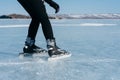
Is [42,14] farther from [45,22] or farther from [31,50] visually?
[31,50]

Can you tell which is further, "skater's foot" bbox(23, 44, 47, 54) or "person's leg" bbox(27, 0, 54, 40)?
"skater's foot" bbox(23, 44, 47, 54)

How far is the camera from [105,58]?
15.4 feet

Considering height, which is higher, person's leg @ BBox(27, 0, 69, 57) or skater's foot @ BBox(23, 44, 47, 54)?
person's leg @ BBox(27, 0, 69, 57)

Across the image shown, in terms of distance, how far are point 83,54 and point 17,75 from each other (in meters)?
1.78

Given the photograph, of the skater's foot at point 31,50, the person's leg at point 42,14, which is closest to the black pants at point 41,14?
Answer: the person's leg at point 42,14

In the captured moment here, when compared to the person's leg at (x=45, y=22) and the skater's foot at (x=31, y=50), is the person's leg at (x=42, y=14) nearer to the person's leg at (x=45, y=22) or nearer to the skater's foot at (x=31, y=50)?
the person's leg at (x=45, y=22)

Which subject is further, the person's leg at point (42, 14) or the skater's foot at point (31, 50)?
the skater's foot at point (31, 50)

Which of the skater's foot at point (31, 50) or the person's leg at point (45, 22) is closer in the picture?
the person's leg at point (45, 22)

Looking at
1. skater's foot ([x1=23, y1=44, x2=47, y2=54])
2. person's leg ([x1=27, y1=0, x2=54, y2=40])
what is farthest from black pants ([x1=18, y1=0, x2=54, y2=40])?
skater's foot ([x1=23, y1=44, x2=47, y2=54])

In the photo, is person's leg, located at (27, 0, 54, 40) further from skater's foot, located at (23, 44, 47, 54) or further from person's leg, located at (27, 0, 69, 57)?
skater's foot, located at (23, 44, 47, 54)

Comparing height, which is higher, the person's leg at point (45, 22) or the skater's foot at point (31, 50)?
the person's leg at point (45, 22)

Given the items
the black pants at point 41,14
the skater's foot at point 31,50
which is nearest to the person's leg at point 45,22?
the black pants at point 41,14

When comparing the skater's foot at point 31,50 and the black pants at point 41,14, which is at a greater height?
the black pants at point 41,14

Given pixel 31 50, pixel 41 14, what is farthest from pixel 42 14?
pixel 31 50
